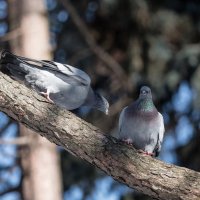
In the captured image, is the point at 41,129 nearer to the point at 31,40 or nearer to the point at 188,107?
the point at 31,40

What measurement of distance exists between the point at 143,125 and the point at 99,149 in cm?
77

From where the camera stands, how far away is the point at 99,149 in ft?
14.3

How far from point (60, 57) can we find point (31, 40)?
1.53 m

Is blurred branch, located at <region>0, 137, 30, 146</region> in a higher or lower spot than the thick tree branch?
lower

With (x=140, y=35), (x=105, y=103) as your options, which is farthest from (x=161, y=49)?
(x=105, y=103)

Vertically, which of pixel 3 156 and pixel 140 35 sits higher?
pixel 140 35

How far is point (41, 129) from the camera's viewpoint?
443 cm

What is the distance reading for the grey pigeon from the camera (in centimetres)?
501

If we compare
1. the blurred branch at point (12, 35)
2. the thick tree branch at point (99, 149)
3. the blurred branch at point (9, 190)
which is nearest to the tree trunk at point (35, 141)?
the blurred branch at point (12, 35)

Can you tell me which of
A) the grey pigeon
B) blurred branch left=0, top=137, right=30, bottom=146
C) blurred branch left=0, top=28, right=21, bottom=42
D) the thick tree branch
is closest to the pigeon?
the grey pigeon

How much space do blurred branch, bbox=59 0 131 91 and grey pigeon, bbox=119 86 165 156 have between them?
3.72 m

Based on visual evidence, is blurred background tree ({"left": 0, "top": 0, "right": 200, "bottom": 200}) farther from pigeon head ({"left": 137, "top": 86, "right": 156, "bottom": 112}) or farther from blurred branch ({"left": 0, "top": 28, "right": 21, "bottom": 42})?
pigeon head ({"left": 137, "top": 86, "right": 156, "bottom": 112})

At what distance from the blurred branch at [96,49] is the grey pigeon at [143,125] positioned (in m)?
3.72

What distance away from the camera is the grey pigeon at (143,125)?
5.01 m
